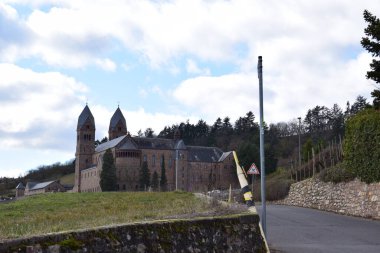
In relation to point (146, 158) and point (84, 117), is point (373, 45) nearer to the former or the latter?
point (146, 158)

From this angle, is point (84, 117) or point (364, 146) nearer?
point (364, 146)

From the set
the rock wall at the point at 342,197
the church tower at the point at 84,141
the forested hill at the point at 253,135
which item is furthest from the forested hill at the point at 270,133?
the rock wall at the point at 342,197

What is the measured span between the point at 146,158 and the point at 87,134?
17.8 meters

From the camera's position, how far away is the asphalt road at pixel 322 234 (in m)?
14.2

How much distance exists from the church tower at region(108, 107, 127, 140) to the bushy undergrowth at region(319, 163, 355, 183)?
105 metres

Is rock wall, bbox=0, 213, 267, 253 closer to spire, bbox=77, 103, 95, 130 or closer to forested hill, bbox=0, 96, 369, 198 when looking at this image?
forested hill, bbox=0, 96, 369, 198

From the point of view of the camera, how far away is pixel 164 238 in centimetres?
879

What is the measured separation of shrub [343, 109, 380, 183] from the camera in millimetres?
23281

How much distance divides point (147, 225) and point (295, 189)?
1156 inches

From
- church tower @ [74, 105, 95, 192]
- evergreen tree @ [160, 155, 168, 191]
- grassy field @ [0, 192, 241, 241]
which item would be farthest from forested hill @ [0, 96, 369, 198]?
grassy field @ [0, 192, 241, 241]

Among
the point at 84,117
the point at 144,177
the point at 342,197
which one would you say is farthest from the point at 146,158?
the point at 342,197

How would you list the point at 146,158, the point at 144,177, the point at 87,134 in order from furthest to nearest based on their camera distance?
the point at 87,134
the point at 146,158
the point at 144,177

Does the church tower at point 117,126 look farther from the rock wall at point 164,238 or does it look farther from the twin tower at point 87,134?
the rock wall at point 164,238

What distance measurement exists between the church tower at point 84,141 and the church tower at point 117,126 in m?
4.91
